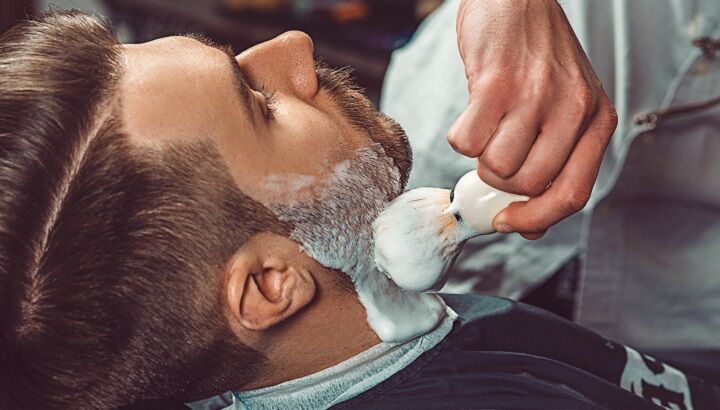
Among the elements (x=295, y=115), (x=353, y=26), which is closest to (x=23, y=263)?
(x=295, y=115)

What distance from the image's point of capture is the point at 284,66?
1151mm

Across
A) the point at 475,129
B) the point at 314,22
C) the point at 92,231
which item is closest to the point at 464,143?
the point at 475,129

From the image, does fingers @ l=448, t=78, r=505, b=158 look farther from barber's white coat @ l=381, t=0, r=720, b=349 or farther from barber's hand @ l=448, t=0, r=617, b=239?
barber's white coat @ l=381, t=0, r=720, b=349

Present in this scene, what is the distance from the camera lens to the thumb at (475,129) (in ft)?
3.14

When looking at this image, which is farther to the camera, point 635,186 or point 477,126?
point 635,186

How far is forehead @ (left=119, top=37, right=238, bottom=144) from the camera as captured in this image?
966 millimetres

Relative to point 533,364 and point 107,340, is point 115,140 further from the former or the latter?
point 533,364

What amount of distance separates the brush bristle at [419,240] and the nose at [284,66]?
20 cm

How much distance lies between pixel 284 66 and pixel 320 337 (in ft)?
1.16

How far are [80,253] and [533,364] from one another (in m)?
0.62

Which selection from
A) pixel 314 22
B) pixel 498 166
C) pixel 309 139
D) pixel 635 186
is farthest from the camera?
pixel 314 22

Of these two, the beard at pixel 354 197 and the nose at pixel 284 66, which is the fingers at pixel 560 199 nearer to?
the beard at pixel 354 197

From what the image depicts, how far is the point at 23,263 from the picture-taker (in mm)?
959

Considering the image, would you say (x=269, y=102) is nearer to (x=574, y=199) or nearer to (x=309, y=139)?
(x=309, y=139)
